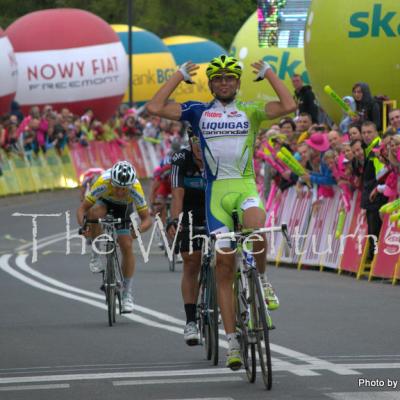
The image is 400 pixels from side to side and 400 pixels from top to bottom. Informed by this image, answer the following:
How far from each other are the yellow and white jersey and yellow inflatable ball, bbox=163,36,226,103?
42.0m

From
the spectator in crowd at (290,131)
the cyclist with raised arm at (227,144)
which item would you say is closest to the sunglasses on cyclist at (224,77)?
the cyclist with raised arm at (227,144)

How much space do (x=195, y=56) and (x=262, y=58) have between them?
26470mm

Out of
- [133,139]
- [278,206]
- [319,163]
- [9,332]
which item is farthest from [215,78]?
[133,139]

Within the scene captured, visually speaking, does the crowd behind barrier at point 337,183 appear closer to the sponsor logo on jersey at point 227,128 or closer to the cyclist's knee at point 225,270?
the sponsor logo on jersey at point 227,128

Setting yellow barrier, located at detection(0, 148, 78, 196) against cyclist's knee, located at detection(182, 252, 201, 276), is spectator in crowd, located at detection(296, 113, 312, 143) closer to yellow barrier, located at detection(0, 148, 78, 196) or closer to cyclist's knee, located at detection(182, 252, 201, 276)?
cyclist's knee, located at detection(182, 252, 201, 276)

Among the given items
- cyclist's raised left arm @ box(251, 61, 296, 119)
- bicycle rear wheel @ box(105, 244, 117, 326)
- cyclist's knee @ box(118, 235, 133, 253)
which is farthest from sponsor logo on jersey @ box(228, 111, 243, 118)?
cyclist's knee @ box(118, 235, 133, 253)

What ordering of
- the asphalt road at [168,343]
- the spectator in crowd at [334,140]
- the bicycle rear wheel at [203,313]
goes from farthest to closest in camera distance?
the spectator in crowd at [334,140] < the bicycle rear wheel at [203,313] < the asphalt road at [168,343]

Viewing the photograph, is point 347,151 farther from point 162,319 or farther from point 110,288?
point 162,319

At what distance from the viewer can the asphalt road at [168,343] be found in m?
9.48

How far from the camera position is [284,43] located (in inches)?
1293

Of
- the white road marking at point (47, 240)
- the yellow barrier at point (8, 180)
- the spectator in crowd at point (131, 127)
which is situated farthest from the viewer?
the spectator in crowd at point (131, 127)

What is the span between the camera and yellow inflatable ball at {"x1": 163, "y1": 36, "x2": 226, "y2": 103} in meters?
57.8

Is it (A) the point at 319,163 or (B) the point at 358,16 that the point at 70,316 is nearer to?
(A) the point at 319,163

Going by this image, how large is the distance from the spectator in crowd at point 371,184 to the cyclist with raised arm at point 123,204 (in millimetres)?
4090
